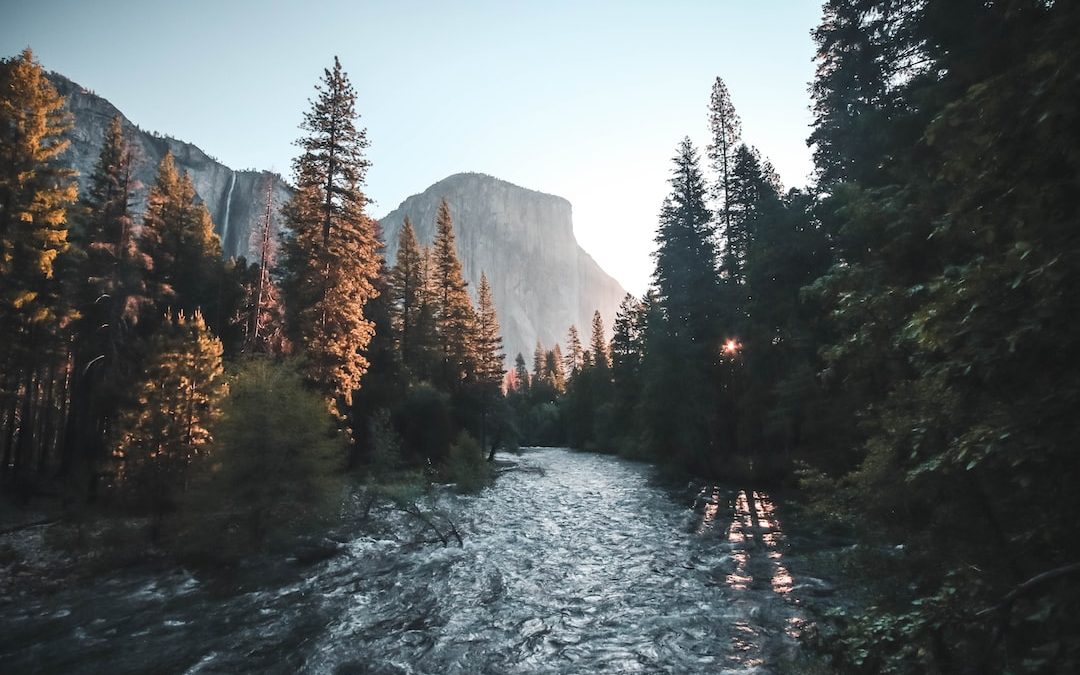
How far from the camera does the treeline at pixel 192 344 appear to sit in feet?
46.5

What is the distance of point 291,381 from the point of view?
14398 mm

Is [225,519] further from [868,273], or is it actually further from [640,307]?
[640,307]

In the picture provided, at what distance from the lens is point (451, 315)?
43312 millimetres

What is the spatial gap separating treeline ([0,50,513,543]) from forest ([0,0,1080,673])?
14 cm

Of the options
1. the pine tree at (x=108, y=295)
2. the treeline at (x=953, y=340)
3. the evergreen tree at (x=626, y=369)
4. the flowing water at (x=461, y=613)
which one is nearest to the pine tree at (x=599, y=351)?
the evergreen tree at (x=626, y=369)

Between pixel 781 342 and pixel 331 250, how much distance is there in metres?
21.9

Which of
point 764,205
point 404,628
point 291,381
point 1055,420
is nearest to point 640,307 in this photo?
point 764,205

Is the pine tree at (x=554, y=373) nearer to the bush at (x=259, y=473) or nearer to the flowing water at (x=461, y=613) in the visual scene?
the bush at (x=259, y=473)

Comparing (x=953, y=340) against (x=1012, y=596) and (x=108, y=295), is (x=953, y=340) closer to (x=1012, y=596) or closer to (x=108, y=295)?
(x=1012, y=596)

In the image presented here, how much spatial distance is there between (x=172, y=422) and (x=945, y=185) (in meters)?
→ 21.7

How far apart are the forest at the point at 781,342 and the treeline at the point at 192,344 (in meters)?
0.14

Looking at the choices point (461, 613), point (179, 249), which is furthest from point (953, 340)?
point (179, 249)

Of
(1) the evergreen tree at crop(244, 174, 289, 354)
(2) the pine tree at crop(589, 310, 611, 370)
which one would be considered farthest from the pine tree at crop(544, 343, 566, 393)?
(1) the evergreen tree at crop(244, 174, 289, 354)

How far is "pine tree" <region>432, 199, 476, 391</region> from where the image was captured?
42.2 m
